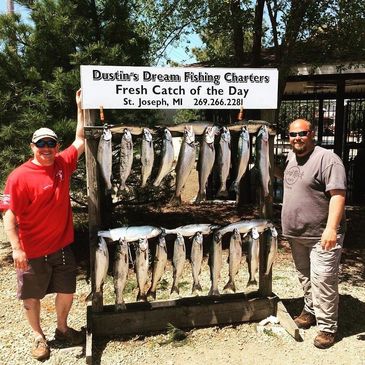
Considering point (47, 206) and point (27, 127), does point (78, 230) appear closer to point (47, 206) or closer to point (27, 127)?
point (27, 127)

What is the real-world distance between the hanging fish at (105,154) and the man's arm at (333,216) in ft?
6.02

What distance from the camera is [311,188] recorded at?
408cm

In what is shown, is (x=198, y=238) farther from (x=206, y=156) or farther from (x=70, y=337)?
(x=70, y=337)

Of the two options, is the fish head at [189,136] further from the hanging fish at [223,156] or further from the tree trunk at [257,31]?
the tree trunk at [257,31]

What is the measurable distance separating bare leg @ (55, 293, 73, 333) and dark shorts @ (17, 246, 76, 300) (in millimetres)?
79

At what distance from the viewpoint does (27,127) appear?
5699 mm

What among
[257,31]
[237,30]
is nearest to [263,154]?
[257,31]

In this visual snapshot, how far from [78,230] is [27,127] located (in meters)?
2.62

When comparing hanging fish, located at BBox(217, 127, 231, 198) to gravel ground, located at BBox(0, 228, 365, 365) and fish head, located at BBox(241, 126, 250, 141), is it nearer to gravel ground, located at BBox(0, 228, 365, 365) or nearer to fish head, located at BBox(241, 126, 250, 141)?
fish head, located at BBox(241, 126, 250, 141)

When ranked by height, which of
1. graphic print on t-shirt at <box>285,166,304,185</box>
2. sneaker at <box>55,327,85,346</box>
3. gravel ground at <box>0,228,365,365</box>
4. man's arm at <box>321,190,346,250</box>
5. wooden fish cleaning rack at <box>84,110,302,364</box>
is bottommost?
gravel ground at <box>0,228,365,365</box>

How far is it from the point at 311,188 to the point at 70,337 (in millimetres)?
2521

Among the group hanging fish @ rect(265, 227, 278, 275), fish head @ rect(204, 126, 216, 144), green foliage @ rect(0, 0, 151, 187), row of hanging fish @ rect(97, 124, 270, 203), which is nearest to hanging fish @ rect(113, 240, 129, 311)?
row of hanging fish @ rect(97, 124, 270, 203)

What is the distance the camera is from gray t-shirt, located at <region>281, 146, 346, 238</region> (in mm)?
3957

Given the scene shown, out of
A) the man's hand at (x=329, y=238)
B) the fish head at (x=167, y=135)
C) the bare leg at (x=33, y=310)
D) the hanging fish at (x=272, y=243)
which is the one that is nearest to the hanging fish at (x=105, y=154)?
the fish head at (x=167, y=135)
